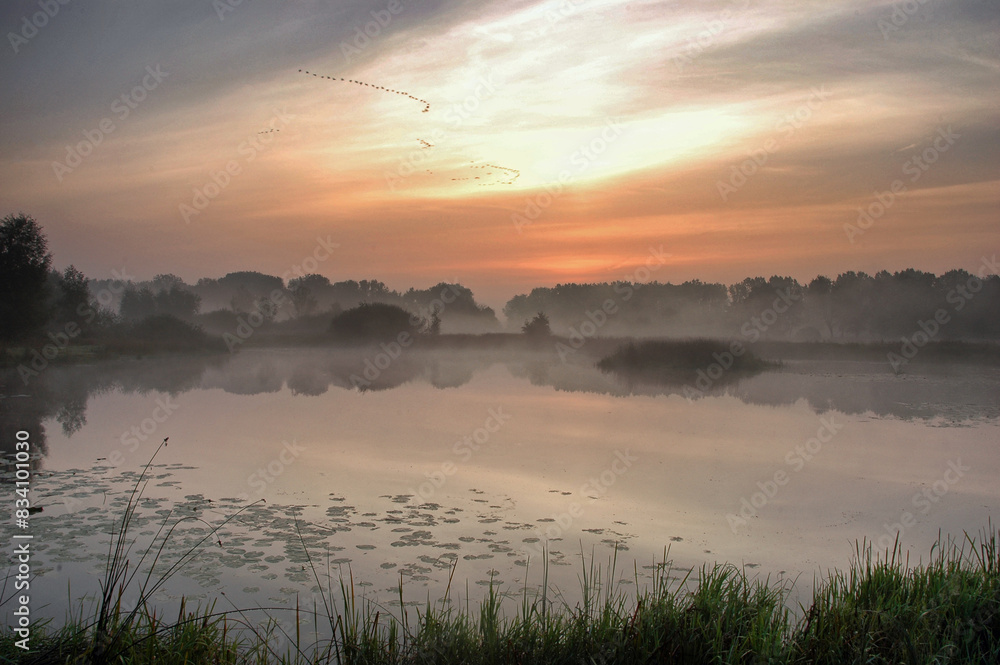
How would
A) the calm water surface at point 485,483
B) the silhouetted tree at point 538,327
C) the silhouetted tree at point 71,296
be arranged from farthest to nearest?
the silhouetted tree at point 538,327, the silhouetted tree at point 71,296, the calm water surface at point 485,483

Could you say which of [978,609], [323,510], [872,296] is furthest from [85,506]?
[872,296]

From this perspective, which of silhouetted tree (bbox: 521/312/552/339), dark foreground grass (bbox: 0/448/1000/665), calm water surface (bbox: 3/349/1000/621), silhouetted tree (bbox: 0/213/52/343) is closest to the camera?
dark foreground grass (bbox: 0/448/1000/665)

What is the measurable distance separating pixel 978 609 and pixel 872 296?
182 ft

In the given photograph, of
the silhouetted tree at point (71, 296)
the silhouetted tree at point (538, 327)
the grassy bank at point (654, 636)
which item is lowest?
the grassy bank at point (654, 636)

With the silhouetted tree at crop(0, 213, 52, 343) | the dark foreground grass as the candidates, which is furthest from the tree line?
the dark foreground grass

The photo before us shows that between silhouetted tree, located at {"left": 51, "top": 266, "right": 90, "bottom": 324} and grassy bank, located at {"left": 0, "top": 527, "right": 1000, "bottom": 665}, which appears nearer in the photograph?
grassy bank, located at {"left": 0, "top": 527, "right": 1000, "bottom": 665}

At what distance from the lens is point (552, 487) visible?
339 inches

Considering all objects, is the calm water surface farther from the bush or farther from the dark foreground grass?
the bush

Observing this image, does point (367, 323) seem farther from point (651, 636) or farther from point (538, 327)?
point (651, 636)

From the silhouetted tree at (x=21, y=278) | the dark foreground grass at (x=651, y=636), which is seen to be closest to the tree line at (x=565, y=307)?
the silhouetted tree at (x=21, y=278)

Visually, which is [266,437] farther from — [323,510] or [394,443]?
[323,510]

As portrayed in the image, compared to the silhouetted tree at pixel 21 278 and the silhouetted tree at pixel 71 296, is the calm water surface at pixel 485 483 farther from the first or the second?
Answer: the silhouetted tree at pixel 71 296

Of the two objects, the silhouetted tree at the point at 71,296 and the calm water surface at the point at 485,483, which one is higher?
the silhouetted tree at the point at 71,296

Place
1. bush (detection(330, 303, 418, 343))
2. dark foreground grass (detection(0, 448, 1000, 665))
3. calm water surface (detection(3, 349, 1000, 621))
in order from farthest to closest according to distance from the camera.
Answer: bush (detection(330, 303, 418, 343)), calm water surface (detection(3, 349, 1000, 621)), dark foreground grass (detection(0, 448, 1000, 665))
